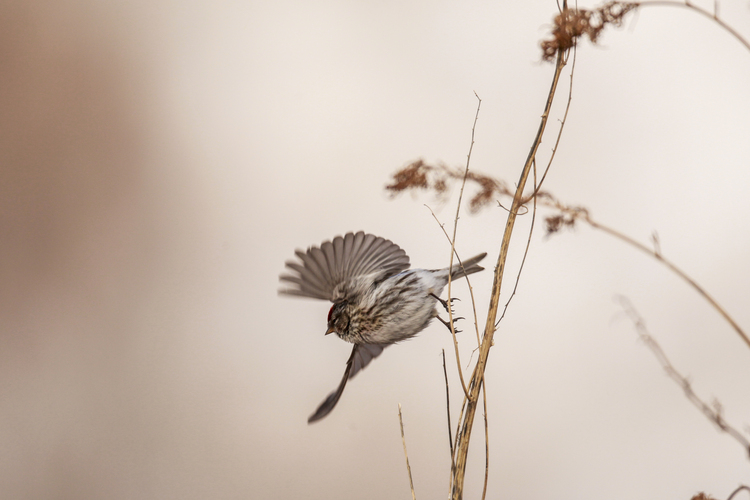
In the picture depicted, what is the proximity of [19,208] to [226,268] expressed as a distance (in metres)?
0.40

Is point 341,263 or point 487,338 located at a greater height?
point 341,263

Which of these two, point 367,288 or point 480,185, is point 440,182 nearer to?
point 480,185

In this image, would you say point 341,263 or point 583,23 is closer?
point 583,23

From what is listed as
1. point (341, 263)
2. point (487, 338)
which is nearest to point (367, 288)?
point (341, 263)

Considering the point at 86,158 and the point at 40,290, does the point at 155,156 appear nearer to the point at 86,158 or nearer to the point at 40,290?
the point at 86,158

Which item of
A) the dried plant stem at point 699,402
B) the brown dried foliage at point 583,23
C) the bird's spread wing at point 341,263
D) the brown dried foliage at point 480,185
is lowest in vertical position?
the dried plant stem at point 699,402

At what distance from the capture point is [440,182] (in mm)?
340

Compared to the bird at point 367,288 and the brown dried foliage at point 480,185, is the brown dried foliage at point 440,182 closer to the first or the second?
the brown dried foliage at point 480,185

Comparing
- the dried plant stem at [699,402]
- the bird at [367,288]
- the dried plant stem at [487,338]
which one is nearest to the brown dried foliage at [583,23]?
the dried plant stem at [487,338]

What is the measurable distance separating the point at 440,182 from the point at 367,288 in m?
0.35

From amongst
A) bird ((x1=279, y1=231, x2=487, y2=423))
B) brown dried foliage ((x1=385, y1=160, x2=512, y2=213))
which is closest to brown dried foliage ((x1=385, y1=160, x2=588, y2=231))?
brown dried foliage ((x1=385, y1=160, x2=512, y2=213))

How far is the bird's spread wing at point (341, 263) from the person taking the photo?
643 mm

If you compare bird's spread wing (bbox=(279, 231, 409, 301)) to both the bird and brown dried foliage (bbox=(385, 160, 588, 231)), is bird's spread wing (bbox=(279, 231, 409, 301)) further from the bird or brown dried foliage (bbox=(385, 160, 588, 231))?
brown dried foliage (bbox=(385, 160, 588, 231))

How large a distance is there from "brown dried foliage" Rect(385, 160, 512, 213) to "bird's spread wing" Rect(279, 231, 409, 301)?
0.29 metres
